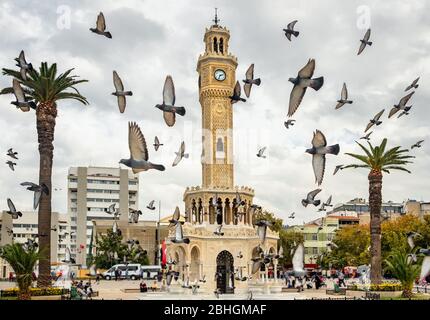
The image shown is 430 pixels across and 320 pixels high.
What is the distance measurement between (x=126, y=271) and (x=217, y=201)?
2330 cm

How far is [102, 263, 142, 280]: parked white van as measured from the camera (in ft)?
290

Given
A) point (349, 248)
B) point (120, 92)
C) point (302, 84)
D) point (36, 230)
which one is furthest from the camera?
point (36, 230)

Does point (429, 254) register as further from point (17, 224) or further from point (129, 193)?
point (129, 193)

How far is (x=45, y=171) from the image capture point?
43.0m

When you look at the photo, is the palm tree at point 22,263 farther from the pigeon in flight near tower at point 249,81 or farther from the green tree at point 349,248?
the green tree at point 349,248

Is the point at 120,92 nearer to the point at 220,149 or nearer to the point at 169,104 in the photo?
the point at 169,104

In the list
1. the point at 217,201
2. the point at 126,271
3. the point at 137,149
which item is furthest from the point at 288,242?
the point at 137,149

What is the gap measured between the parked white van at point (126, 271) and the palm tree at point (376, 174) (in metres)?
43.0

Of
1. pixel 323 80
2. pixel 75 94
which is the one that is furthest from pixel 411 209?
pixel 323 80

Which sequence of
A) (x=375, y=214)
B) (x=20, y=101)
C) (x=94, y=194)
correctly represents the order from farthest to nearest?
(x=94, y=194), (x=375, y=214), (x=20, y=101)

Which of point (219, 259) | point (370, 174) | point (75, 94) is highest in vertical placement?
point (75, 94)

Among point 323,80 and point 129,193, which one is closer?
point 323,80
